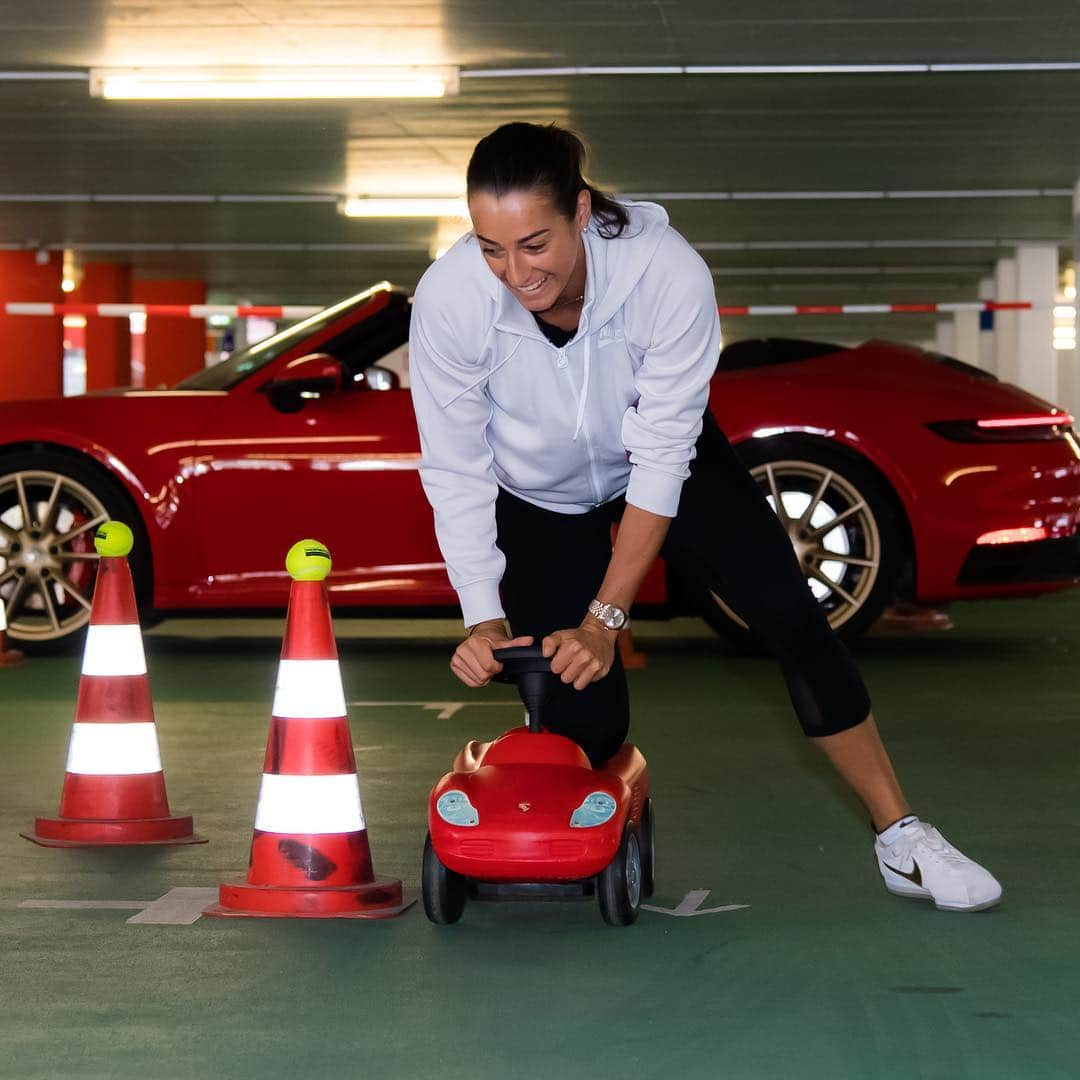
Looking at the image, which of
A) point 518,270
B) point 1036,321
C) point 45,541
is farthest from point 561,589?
point 1036,321

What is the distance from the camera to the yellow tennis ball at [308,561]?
12.7 ft

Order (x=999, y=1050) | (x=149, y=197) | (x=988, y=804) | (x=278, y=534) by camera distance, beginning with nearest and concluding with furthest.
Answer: (x=999, y=1050), (x=988, y=804), (x=278, y=534), (x=149, y=197)

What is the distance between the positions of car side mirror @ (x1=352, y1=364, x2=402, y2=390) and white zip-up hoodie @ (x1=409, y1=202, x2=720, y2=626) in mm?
4344

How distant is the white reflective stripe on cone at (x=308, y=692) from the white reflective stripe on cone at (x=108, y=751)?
808mm

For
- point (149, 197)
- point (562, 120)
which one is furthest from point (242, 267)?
point (562, 120)

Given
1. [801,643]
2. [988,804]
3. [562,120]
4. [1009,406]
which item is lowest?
[988,804]

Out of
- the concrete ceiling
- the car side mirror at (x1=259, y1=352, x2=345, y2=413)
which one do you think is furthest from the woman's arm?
the concrete ceiling

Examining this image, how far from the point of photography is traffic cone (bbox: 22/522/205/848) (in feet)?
15.0

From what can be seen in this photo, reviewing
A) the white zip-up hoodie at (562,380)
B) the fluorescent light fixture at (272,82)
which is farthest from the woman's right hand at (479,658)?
Result: the fluorescent light fixture at (272,82)

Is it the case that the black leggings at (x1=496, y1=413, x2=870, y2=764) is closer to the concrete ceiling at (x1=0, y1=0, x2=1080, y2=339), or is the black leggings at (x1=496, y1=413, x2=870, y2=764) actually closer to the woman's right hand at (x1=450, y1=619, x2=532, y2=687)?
the woman's right hand at (x1=450, y1=619, x2=532, y2=687)

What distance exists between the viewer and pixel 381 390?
8.08 m

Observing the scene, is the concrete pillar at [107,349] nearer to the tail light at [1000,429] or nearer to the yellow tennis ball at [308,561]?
the tail light at [1000,429]

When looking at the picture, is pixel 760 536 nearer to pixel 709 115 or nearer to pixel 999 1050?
pixel 999 1050

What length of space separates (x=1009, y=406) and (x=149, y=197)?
16905 millimetres
